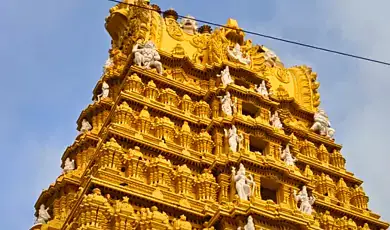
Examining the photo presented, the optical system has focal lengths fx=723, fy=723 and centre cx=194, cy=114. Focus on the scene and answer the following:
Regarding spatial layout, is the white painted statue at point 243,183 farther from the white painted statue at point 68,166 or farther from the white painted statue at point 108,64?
the white painted statue at point 108,64

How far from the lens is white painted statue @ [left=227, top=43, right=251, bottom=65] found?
112ft

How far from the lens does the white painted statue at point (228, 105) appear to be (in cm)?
3089

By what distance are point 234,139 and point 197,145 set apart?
163 cm

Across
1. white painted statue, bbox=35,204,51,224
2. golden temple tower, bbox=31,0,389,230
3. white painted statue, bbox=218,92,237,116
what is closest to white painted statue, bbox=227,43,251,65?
golden temple tower, bbox=31,0,389,230

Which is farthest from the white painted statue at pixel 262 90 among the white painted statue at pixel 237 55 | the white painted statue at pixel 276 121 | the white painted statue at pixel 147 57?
the white painted statue at pixel 147 57

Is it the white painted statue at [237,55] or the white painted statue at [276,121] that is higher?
the white painted statue at [237,55]

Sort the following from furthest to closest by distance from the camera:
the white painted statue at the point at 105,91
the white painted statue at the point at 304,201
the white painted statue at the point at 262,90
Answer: the white painted statue at the point at 105,91, the white painted statue at the point at 262,90, the white painted statue at the point at 304,201

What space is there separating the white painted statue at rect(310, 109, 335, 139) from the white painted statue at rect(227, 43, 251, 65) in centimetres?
471

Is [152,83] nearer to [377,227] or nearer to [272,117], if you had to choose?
[272,117]

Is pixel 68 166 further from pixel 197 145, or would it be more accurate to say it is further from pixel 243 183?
pixel 243 183

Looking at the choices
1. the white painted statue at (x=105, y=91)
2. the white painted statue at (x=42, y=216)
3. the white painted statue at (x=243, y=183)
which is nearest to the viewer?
the white painted statue at (x=243, y=183)

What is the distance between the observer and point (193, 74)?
3403cm

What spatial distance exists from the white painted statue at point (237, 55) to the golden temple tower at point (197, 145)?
0.07 metres

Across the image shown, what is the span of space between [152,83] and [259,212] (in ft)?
28.7
